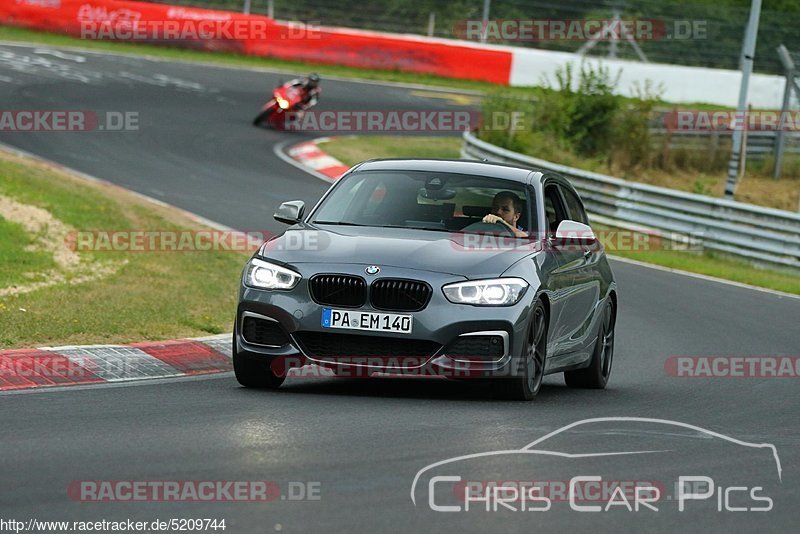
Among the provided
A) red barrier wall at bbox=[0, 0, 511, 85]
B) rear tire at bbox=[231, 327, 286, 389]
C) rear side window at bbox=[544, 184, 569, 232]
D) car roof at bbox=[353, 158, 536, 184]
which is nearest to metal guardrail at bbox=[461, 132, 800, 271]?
rear side window at bbox=[544, 184, 569, 232]

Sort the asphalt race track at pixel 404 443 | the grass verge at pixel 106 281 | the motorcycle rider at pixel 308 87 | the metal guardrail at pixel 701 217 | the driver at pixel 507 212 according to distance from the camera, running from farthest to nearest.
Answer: the motorcycle rider at pixel 308 87, the metal guardrail at pixel 701 217, the grass verge at pixel 106 281, the driver at pixel 507 212, the asphalt race track at pixel 404 443

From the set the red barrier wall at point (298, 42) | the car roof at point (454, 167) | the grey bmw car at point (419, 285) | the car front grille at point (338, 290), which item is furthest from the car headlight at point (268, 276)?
the red barrier wall at point (298, 42)

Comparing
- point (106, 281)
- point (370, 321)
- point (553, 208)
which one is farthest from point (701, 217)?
point (370, 321)

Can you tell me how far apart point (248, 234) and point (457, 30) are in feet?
88.8

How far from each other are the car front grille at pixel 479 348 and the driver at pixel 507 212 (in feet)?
4.15

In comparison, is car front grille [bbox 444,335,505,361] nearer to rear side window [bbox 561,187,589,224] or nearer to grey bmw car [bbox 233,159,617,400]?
grey bmw car [bbox 233,159,617,400]

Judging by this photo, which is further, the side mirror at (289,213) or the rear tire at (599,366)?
the rear tire at (599,366)

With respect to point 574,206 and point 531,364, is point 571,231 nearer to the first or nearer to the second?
point 531,364

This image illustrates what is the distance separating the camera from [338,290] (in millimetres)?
8922

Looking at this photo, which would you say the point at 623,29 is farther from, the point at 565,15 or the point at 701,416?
the point at 701,416

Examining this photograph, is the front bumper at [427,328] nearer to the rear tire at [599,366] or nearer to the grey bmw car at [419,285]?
the grey bmw car at [419,285]

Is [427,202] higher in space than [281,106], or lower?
higher

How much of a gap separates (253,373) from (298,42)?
114ft

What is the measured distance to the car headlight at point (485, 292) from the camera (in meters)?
8.88
